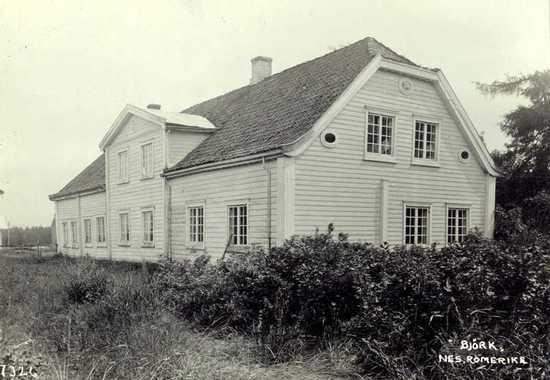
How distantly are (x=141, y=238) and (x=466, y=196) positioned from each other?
12382 mm

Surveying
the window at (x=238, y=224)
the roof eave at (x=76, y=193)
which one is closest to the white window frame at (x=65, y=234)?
the roof eave at (x=76, y=193)

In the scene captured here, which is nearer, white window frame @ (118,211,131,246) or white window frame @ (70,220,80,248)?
white window frame @ (118,211,131,246)

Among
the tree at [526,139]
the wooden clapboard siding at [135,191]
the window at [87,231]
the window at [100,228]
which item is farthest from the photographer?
the window at [87,231]

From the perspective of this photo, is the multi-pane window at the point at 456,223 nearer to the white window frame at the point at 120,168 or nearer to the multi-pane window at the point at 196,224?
the multi-pane window at the point at 196,224

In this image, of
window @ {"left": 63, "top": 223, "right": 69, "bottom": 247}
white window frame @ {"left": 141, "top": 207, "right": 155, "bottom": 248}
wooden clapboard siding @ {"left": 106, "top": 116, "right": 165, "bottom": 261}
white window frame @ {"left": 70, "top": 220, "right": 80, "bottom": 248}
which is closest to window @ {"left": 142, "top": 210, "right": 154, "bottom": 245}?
white window frame @ {"left": 141, "top": 207, "right": 155, "bottom": 248}

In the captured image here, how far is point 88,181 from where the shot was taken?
87.1 feet

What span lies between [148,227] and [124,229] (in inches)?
112

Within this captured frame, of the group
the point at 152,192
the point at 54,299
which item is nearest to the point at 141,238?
the point at 152,192

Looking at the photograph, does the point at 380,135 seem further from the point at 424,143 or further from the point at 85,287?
the point at 85,287

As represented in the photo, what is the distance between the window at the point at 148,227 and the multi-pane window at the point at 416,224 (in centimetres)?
974

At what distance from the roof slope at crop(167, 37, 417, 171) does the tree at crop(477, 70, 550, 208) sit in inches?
331

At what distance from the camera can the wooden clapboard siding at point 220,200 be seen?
43.0 feet

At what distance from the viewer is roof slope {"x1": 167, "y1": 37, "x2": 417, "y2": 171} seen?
13344 millimetres

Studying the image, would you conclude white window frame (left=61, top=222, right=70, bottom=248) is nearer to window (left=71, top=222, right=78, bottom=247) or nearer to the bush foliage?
window (left=71, top=222, right=78, bottom=247)
